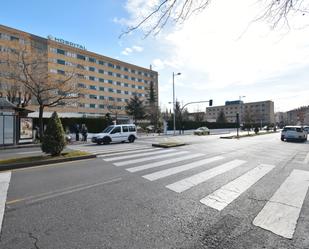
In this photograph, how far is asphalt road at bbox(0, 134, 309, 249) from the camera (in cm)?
300

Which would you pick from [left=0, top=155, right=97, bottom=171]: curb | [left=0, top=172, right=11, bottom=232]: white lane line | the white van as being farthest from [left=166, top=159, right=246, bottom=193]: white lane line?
the white van

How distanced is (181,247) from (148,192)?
2335 millimetres

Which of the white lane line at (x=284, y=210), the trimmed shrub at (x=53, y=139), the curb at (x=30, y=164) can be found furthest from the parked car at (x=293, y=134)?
the trimmed shrub at (x=53, y=139)

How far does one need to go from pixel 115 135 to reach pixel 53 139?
10.3 m

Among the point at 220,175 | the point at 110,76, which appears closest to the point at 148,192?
the point at 220,175

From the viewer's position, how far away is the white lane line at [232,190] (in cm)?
441

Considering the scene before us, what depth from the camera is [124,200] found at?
4582mm

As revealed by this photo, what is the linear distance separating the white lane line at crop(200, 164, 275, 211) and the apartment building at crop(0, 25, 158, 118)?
4854 centimetres

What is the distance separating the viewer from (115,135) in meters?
20.2

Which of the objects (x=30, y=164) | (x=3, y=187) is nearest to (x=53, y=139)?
(x=30, y=164)

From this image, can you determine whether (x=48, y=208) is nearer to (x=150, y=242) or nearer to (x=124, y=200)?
(x=124, y=200)

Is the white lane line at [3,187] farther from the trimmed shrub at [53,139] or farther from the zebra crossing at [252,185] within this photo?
the zebra crossing at [252,185]

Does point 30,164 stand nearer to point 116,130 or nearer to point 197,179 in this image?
point 197,179

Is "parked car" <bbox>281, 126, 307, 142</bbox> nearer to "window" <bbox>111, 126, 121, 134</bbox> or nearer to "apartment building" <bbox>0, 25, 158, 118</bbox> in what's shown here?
"window" <bbox>111, 126, 121, 134</bbox>
